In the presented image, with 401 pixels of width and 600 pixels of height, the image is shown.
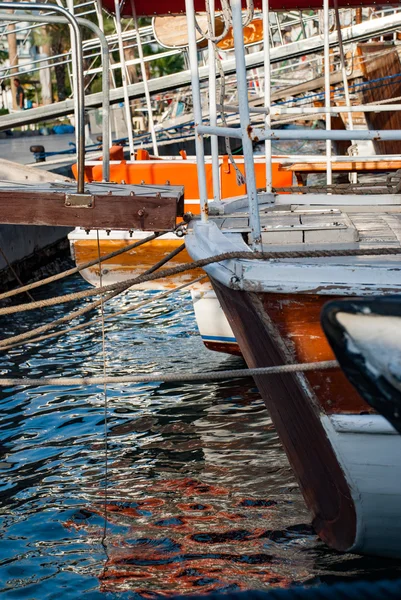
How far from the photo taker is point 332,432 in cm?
366

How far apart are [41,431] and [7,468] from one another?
0.72m

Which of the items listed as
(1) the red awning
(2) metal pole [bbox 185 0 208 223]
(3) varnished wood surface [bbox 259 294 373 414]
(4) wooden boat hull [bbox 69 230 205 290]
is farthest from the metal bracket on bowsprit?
(1) the red awning

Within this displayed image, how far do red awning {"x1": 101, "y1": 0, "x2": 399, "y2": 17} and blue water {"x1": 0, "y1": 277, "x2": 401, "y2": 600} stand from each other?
420cm

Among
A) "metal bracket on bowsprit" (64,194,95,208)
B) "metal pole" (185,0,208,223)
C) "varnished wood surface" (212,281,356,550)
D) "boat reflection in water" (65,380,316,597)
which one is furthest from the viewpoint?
"metal bracket on bowsprit" (64,194,95,208)

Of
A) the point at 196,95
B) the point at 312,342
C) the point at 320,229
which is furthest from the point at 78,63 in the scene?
the point at 312,342

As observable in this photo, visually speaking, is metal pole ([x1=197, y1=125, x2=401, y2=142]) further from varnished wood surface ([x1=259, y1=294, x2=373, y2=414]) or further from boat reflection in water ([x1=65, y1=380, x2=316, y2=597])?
boat reflection in water ([x1=65, y1=380, x2=316, y2=597])

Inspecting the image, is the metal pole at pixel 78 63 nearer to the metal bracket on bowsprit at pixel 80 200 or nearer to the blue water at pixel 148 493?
the metal bracket on bowsprit at pixel 80 200

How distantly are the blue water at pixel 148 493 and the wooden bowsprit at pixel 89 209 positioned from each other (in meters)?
1.71

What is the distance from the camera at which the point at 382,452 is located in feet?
11.9

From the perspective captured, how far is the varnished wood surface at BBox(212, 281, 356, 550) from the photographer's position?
12.3 ft

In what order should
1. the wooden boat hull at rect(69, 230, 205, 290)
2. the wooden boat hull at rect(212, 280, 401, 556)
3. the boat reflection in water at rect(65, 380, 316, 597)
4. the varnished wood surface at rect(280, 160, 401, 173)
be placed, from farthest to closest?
the varnished wood surface at rect(280, 160, 401, 173) → the wooden boat hull at rect(69, 230, 205, 290) → the boat reflection in water at rect(65, 380, 316, 597) → the wooden boat hull at rect(212, 280, 401, 556)

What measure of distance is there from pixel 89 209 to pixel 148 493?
6.03ft

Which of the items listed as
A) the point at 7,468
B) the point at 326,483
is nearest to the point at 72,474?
the point at 7,468

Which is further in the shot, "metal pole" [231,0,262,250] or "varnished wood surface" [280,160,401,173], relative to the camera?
"varnished wood surface" [280,160,401,173]
